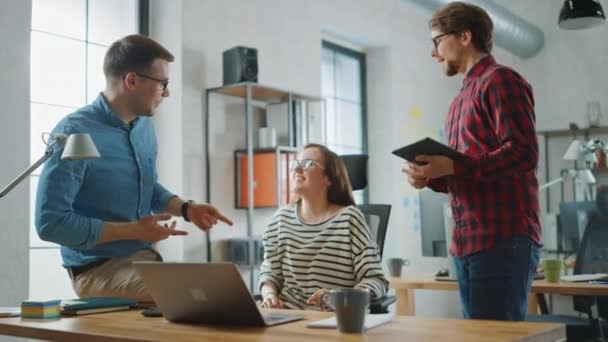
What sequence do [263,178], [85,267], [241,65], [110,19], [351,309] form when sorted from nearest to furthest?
[351,309], [85,267], [110,19], [241,65], [263,178]

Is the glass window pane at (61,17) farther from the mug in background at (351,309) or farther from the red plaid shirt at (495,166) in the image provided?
the mug in background at (351,309)

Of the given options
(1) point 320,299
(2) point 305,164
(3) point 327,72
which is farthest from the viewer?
(3) point 327,72

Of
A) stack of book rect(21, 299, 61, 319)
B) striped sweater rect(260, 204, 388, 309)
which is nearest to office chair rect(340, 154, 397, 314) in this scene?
striped sweater rect(260, 204, 388, 309)

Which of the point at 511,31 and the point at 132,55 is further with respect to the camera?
the point at 511,31

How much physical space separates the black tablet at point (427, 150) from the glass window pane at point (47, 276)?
2.14 m

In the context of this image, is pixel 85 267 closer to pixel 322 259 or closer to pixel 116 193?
pixel 116 193

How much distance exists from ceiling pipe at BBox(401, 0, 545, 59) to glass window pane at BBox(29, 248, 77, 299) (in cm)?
303

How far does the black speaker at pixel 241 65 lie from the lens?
4.11 metres

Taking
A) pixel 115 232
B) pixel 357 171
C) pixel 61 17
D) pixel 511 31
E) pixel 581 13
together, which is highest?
pixel 511 31

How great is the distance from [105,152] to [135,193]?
157mm

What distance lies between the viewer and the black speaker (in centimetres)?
411

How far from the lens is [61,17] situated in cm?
373

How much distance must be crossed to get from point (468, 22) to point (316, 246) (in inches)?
33.4

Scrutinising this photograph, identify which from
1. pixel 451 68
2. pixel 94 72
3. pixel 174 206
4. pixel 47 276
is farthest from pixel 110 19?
pixel 451 68
